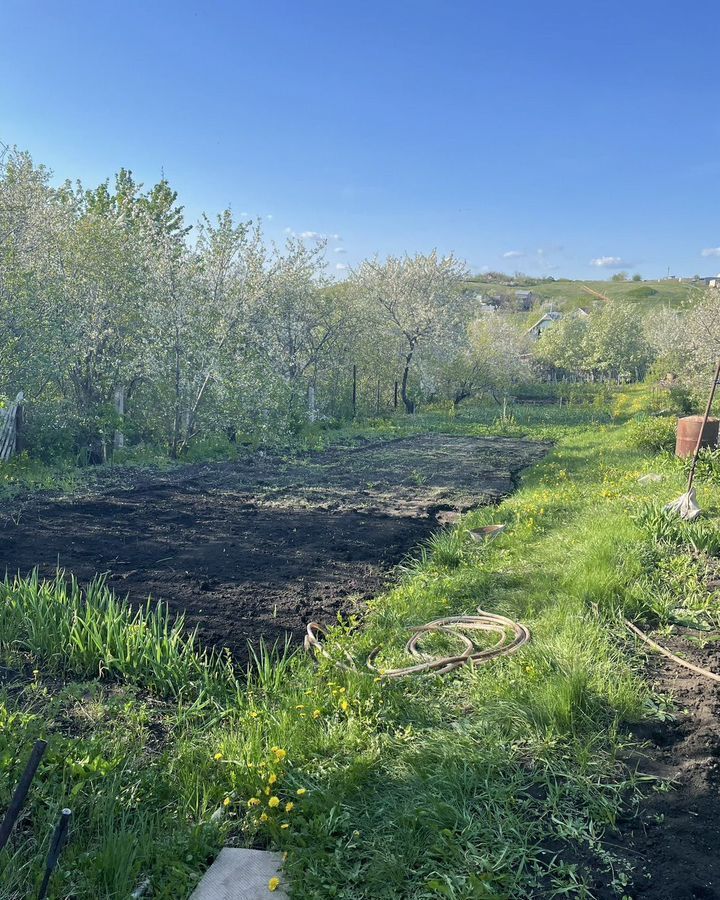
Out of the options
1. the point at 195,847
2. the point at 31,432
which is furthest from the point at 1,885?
the point at 31,432

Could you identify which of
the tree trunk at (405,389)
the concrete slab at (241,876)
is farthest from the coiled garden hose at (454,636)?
the tree trunk at (405,389)

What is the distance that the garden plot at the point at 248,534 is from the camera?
5320 millimetres

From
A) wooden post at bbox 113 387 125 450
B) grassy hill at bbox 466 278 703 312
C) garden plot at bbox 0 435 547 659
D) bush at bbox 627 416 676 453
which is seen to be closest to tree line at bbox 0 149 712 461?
wooden post at bbox 113 387 125 450

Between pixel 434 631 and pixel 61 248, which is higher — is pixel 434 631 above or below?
below

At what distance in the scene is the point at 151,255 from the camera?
12.9 m

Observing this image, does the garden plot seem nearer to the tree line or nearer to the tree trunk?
the tree line

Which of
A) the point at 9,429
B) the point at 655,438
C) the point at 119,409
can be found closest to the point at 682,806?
the point at 9,429

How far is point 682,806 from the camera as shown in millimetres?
2564

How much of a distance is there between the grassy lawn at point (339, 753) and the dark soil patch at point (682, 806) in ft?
0.28

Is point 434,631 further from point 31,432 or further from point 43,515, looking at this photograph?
point 31,432

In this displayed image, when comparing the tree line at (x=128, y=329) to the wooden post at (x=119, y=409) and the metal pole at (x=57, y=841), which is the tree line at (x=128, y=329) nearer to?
the wooden post at (x=119, y=409)

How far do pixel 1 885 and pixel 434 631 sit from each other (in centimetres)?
290

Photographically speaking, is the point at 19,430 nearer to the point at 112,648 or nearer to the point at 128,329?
the point at 128,329

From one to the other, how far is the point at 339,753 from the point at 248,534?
4.59m
